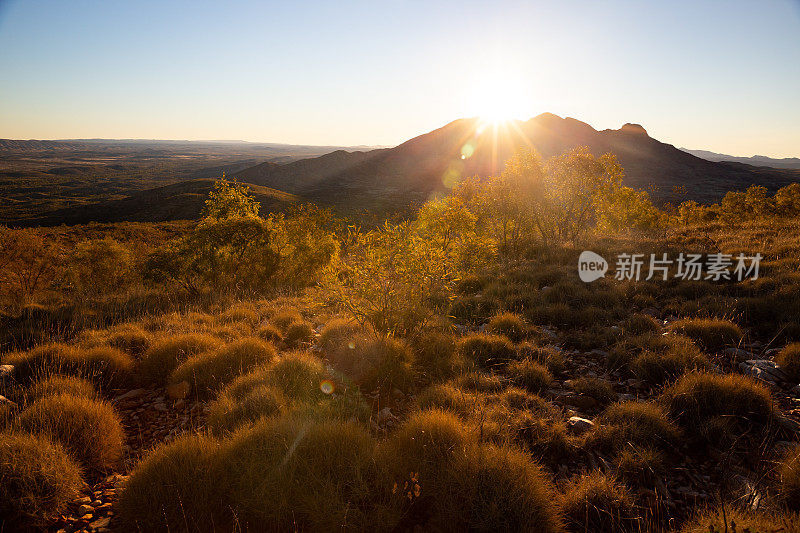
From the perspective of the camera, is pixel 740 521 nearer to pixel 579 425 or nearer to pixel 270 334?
pixel 579 425

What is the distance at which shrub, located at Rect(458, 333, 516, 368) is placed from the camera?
6375 mm

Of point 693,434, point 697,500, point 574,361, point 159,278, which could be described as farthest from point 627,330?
point 159,278

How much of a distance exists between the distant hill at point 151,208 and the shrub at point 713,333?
91.6m

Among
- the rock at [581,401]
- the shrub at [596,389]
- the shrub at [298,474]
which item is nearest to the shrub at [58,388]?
the shrub at [298,474]

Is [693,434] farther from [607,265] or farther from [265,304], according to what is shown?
[265,304]

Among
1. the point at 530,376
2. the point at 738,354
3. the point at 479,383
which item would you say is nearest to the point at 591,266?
the point at 738,354

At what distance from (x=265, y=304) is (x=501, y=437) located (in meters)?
8.16

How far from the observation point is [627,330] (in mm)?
7512

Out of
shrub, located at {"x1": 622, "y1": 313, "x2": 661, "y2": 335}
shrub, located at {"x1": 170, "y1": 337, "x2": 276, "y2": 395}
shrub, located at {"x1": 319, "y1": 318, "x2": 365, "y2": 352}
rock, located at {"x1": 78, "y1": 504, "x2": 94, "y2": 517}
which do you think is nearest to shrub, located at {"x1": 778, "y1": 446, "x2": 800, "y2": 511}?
shrub, located at {"x1": 622, "y1": 313, "x2": 661, "y2": 335}

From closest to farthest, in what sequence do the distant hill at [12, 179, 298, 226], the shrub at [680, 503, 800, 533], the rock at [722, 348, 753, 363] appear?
the shrub at [680, 503, 800, 533]
the rock at [722, 348, 753, 363]
the distant hill at [12, 179, 298, 226]

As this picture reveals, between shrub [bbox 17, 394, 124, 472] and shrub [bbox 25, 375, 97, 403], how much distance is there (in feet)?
1.40

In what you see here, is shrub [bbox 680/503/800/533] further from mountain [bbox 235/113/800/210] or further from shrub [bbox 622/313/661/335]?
mountain [bbox 235/113/800/210]

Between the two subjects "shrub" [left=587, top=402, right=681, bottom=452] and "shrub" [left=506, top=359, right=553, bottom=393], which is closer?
"shrub" [left=587, top=402, right=681, bottom=452]

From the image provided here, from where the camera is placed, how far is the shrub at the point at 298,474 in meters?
3.17
